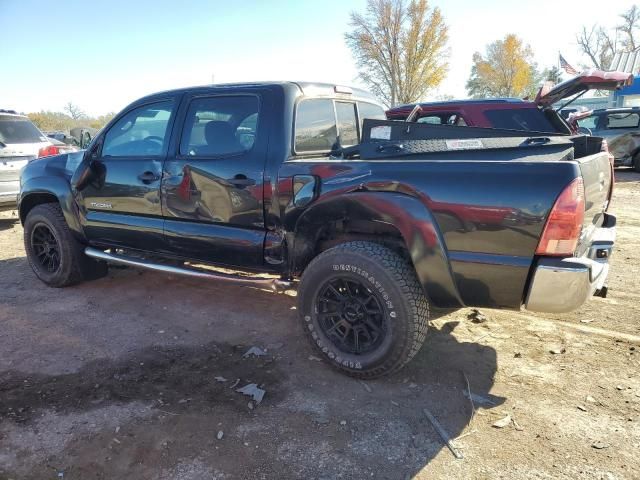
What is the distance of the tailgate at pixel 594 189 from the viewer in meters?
2.66

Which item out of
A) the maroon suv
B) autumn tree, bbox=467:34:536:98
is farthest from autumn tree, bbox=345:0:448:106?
the maroon suv

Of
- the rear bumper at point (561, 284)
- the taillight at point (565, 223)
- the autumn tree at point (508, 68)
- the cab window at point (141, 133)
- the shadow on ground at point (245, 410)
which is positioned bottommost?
the shadow on ground at point (245, 410)

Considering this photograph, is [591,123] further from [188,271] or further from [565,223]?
[188,271]

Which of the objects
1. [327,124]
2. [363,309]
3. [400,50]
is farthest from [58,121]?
[363,309]

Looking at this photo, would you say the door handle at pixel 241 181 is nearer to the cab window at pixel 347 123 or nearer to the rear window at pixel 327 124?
the rear window at pixel 327 124

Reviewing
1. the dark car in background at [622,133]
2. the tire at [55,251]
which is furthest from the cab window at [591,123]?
the tire at [55,251]

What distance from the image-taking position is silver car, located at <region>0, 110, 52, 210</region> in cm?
→ 727

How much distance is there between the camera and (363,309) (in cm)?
308

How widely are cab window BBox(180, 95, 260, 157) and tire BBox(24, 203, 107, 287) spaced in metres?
1.81

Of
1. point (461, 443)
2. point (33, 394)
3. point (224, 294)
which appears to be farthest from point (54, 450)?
point (224, 294)

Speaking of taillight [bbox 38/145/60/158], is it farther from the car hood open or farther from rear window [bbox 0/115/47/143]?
the car hood open

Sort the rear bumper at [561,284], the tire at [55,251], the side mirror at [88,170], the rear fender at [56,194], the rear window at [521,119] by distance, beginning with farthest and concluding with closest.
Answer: the rear window at [521,119] → the tire at [55,251] → the rear fender at [56,194] → the side mirror at [88,170] → the rear bumper at [561,284]

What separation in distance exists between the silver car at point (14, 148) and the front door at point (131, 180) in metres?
3.69

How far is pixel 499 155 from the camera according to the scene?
2.96 m
